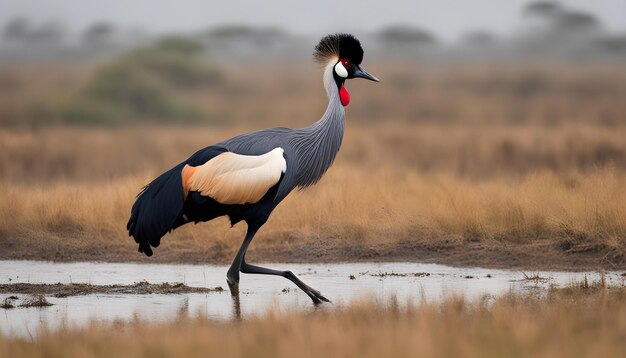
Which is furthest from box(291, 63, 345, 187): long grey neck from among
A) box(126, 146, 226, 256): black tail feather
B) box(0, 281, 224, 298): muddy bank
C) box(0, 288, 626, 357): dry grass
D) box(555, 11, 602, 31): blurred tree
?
box(555, 11, 602, 31): blurred tree

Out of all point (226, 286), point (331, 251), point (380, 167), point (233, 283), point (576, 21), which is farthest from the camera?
point (576, 21)

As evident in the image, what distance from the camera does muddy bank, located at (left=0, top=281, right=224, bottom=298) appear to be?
29.5ft

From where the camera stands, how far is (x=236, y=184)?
8.74 metres

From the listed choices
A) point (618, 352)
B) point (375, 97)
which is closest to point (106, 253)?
point (618, 352)

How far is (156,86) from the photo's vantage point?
3319 cm

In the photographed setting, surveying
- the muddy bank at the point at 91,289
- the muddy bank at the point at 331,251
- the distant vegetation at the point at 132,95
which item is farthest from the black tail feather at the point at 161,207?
the distant vegetation at the point at 132,95

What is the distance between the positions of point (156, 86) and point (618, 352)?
27963 millimetres

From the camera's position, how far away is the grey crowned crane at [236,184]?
875cm

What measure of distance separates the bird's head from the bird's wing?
1.06 metres

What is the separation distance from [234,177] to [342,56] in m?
1.50

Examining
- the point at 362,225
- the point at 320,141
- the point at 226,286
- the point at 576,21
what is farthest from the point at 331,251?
the point at 576,21

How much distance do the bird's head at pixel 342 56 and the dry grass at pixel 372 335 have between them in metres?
2.36

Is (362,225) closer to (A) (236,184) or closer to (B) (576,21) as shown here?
(A) (236,184)

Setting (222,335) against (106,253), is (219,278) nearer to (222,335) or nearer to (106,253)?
(106,253)
